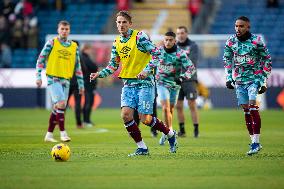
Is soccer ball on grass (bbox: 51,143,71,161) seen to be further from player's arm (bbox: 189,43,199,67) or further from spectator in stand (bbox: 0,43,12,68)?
spectator in stand (bbox: 0,43,12,68)

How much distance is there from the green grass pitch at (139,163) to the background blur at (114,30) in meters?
13.2

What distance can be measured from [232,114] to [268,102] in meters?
4.38

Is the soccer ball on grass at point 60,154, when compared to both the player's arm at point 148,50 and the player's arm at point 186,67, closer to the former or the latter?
the player's arm at point 148,50

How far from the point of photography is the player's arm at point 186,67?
17.5 meters

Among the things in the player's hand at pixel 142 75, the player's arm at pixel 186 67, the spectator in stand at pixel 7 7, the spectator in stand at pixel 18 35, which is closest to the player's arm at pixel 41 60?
the player's arm at pixel 186 67

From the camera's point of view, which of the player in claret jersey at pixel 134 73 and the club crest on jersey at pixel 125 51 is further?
the club crest on jersey at pixel 125 51

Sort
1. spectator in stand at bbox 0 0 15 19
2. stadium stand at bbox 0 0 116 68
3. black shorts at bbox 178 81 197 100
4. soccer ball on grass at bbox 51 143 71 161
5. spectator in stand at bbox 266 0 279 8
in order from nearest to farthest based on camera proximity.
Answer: soccer ball on grass at bbox 51 143 71 161, black shorts at bbox 178 81 197 100, spectator in stand at bbox 0 0 15 19, stadium stand at bbox 0 0 116 68, spectator in stand at bbox 266 0 279 8

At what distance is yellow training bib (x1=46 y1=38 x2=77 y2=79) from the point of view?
57.4 feet

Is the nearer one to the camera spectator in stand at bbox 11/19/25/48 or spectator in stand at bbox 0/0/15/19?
spectator in stand at bbox 11/19/25/48

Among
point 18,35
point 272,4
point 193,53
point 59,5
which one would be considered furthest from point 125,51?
point 59,5

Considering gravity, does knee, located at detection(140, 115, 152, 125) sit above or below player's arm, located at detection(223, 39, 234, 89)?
below

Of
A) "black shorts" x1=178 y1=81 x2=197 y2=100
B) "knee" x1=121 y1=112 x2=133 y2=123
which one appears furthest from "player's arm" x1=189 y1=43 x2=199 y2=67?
"knee" x1=121 y1=112 x2=133 y2=123

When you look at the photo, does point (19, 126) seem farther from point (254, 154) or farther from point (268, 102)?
point (268, 102)

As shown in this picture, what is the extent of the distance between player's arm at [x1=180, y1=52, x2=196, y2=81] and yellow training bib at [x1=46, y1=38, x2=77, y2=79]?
2.33 metres
